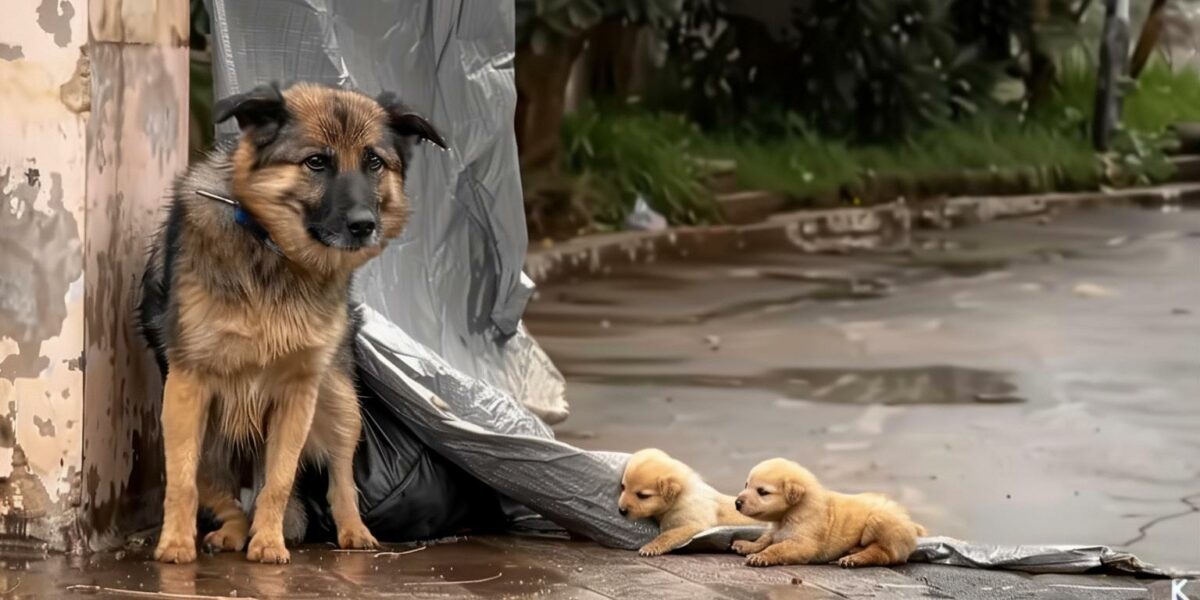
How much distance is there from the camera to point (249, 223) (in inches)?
210

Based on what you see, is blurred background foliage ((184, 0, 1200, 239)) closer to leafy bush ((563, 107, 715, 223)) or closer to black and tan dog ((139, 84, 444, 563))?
leafy bush ((563, 107, 715, 223))

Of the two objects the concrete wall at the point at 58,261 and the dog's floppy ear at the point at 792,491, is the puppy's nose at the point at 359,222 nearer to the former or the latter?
the concrete wall at the point at 58,261

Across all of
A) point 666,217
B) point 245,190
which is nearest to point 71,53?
point 245,190

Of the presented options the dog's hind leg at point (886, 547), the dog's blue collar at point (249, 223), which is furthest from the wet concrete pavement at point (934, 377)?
the dog's blue collar at point (249, 223)

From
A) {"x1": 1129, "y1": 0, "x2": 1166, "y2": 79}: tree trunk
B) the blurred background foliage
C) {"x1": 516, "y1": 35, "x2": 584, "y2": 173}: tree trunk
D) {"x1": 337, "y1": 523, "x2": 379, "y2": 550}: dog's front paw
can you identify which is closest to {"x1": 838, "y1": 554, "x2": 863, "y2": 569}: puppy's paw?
Answer: {"x1": 337, "y1": 523, "x2": 379, "y2": 550}: dog's front paw

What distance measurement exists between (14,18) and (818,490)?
280 centimetres

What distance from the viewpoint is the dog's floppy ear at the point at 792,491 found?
18.9 feet

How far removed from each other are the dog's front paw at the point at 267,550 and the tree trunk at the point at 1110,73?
1877cm

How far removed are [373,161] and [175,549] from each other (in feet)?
4.13

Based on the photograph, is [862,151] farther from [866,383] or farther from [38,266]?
[38,266]

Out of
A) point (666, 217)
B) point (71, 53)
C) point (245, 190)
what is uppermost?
point (71, 53)

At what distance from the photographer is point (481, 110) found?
7.00 meters

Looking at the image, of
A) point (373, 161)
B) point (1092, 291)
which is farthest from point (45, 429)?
point (1092, 291)

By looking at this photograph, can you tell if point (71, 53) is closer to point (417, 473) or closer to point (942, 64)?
point (417, 473)
